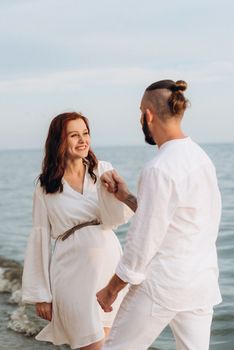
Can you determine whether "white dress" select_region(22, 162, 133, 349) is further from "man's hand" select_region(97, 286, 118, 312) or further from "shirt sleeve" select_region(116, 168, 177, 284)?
"shirt sleeve" select_region(116, 168, 177, 284)

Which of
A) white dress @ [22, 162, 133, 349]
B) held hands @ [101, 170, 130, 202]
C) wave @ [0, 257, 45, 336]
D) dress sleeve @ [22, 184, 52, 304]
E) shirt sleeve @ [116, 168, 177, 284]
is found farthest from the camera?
wave @ [0, 257, 45, 336]

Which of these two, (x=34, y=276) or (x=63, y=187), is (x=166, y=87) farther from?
(x=34, y=276)

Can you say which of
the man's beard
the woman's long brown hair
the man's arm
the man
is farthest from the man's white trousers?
the woman's long brown hair

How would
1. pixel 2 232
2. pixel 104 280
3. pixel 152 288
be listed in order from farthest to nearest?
1. pixel 2 232
2. pixel 104 280
3. pixel 152 288

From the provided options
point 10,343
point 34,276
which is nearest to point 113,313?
point 34,276

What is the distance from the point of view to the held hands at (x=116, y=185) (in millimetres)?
4207

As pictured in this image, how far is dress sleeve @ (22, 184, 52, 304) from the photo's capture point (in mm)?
4520

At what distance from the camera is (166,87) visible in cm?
326

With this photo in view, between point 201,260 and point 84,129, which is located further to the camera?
point 84,129

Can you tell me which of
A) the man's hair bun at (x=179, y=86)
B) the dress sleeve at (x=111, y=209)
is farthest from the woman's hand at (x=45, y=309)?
the man's hair bun at (x=179, y=86)

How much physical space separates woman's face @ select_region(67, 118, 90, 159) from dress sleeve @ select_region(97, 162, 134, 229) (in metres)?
0.24

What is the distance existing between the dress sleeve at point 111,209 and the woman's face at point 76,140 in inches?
9.6

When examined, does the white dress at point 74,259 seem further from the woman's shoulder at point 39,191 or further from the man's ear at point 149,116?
the man's ear at point 149,116

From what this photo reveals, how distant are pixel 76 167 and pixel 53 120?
333 mm
